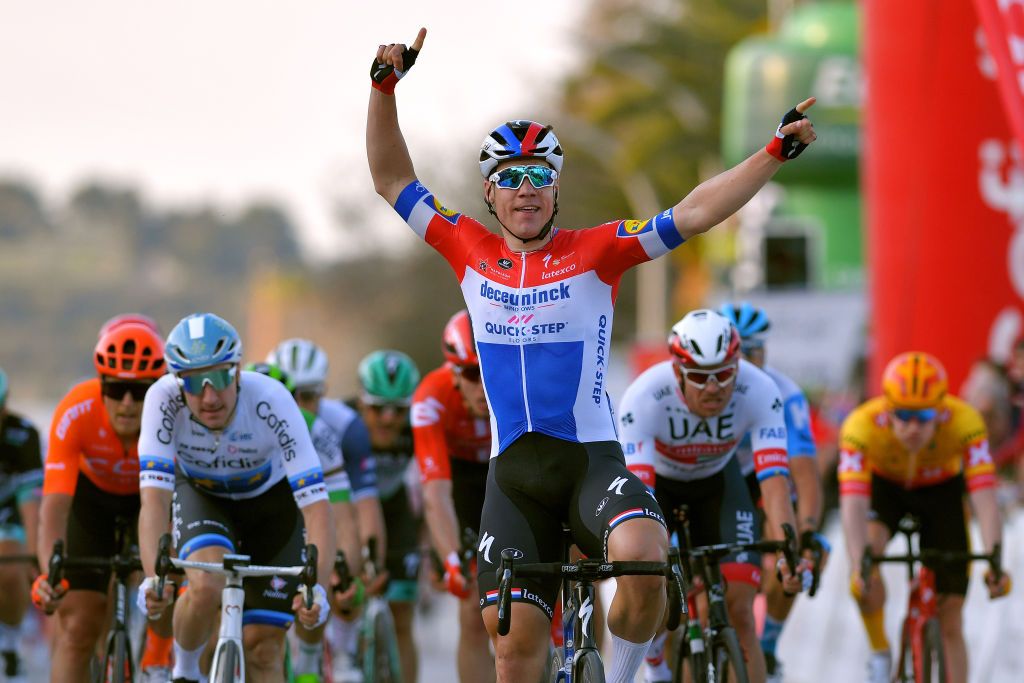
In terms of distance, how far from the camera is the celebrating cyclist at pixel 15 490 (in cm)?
1050

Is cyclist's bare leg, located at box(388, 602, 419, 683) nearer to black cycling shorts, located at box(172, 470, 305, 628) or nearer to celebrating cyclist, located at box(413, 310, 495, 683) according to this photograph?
celebrating cyclist, located at box(413, 310, 495, 683)

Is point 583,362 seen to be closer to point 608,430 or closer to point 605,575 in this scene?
point 608,430

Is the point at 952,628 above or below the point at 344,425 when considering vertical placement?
below

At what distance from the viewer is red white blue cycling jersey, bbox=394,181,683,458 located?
685cm

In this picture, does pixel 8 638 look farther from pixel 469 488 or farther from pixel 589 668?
pixel 589 668

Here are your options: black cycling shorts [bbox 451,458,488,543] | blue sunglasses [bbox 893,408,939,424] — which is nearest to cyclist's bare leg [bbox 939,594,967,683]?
blue sunglasses [bbox 893,408,939,424]

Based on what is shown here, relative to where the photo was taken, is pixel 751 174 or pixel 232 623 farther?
pixel 232 623

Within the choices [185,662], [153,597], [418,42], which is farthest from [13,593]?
[418,42]

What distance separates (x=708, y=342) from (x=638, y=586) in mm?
2073

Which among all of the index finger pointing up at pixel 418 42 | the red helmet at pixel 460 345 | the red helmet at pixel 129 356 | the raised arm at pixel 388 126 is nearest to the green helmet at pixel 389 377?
the red helmet at pixel 460 345

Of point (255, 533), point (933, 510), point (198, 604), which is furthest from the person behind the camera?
point (933, 510)

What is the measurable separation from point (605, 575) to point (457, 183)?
191 ft

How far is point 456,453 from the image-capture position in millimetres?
10594

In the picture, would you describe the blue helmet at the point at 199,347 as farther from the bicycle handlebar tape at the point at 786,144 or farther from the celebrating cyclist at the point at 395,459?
the celebrating cyclist at the point at 395,459
